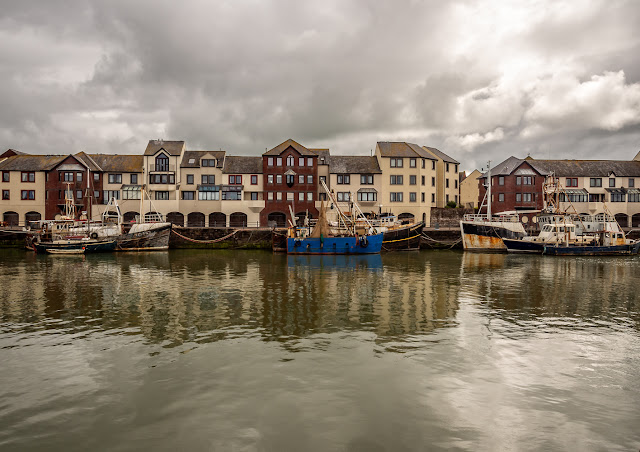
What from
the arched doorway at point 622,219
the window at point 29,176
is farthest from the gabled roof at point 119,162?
the arched doorway at point 622,219

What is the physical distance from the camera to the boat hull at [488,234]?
2125 inches

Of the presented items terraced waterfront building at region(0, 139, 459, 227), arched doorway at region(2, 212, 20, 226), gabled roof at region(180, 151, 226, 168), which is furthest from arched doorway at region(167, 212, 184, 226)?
arched doorway at region(2, 212, 20, 226)

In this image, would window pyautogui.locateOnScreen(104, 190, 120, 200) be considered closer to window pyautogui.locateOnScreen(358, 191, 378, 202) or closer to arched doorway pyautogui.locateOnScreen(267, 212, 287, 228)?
arched doorway pyautogui.locateOnScreen(267, 212, 287, 228)

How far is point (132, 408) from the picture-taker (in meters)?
9.42

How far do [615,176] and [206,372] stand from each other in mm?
85845

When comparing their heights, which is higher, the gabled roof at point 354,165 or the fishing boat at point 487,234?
the gabled roof at point 354,165

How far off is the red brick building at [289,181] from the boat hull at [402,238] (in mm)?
20807

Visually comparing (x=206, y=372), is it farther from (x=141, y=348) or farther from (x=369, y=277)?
(x=369, y=277)

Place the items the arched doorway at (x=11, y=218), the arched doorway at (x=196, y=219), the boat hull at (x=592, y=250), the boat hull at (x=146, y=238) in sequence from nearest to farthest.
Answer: the boat hull at (x=592, y=250)
the boat hull at (x=146, y=238)
the arched doorway at (x=11, y=218)
the arched doorway at (x=196, y=219)

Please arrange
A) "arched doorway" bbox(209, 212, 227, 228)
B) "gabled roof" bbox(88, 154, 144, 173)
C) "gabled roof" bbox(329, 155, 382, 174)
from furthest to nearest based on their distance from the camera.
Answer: "gabled roof" bbox(329, 155, 382, 174) < "gabled roof" bbox(88, 154, 144, 173) < "arched doorway" bbox(209, 212, 227, 228)

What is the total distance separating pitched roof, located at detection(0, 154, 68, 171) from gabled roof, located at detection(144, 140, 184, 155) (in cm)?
1343

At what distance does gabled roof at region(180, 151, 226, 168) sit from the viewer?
71.4 meters

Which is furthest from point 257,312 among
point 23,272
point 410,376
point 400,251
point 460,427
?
point 400,251

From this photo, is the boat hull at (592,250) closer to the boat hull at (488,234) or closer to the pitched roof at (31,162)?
the boat hull at (488,234)
